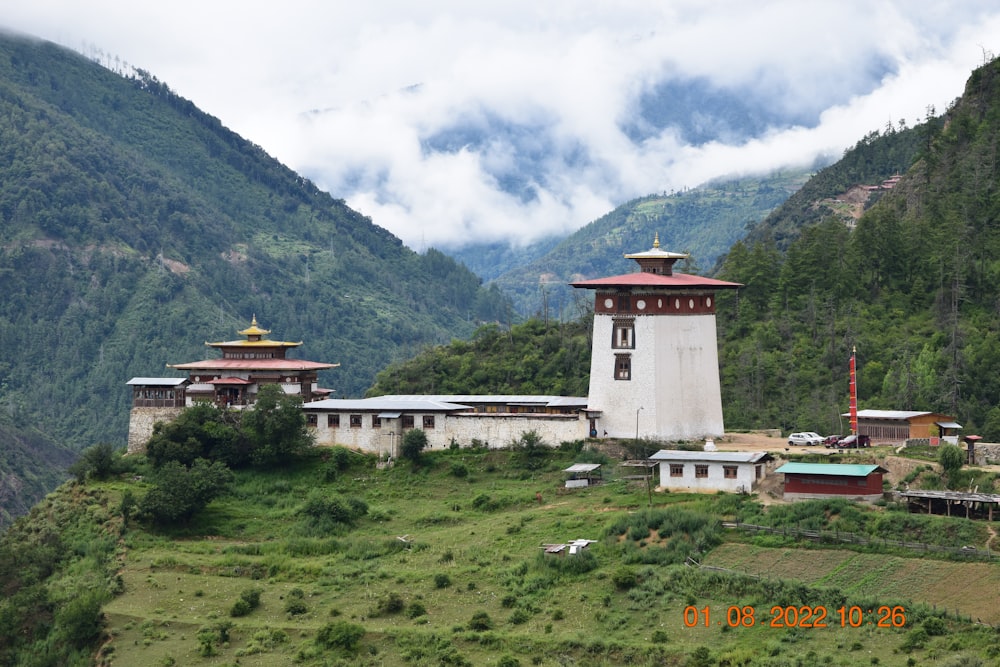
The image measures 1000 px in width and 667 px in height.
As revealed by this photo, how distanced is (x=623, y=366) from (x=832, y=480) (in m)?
13.5

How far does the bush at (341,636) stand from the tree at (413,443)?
17.2 m

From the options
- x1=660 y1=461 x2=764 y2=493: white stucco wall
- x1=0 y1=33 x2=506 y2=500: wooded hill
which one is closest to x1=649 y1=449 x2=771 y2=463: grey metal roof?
x1=660 y1=461 x2=764 y2=493: white stucco wall

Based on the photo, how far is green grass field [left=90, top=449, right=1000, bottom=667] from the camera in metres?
43.2

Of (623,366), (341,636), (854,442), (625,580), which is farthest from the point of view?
(623,366)

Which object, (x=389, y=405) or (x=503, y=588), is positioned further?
(x=389, y=405)

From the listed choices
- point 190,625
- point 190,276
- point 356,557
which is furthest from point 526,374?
point 190,276

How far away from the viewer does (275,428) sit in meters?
64.0

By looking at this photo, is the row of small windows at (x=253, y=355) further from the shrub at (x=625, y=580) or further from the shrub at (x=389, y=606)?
the shrub at (x=625, y=580)

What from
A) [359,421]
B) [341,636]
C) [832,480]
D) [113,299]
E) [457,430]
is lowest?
[341,636]

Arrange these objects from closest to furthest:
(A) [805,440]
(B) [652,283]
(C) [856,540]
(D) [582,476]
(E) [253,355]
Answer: (C) [856,540] → (D) [582,476] → (A) [805,440] → (B) [652,283] → (E) [253,355]

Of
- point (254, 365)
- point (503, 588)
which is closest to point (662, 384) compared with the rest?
point (503, 588)

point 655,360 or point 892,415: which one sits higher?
point 655,360

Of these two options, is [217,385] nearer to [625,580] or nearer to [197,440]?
[197,440]

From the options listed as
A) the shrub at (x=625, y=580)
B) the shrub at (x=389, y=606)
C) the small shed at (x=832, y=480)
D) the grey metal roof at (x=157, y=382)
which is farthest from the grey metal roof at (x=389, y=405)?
the shrub at (x=625, y=580)
